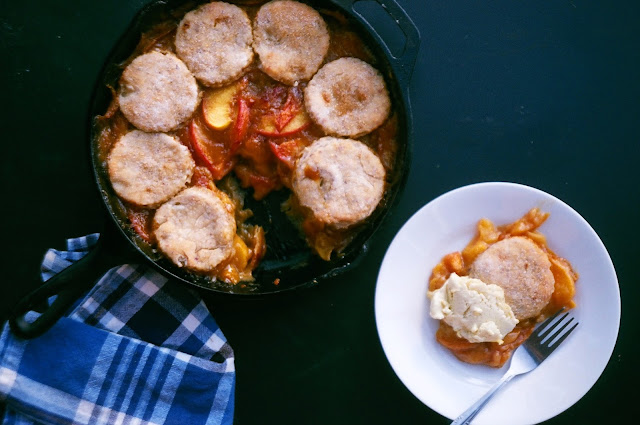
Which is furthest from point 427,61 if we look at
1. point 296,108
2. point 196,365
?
point 196,365

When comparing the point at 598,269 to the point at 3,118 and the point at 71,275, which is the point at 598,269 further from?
the point at 3,118

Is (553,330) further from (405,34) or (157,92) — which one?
(157,92)

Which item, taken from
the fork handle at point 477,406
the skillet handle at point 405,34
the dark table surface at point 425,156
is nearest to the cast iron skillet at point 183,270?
the skillet handle at point 405,34

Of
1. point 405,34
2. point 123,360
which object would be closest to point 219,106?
point 405,34

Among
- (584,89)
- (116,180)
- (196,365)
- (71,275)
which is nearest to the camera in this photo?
(71,275)

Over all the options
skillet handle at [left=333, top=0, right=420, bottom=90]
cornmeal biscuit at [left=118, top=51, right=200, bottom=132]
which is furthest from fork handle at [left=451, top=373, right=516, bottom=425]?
cornmeal biscuit at [left=118, top=51, right=200, bottom=132]

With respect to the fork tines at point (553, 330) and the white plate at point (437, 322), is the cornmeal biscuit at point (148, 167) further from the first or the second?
the fork tines at point (553, 330)

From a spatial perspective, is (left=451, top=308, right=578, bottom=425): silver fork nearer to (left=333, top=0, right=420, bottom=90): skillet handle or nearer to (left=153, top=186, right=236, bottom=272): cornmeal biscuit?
(left=333, top=0, right=420, bottom=90): skillet handle
